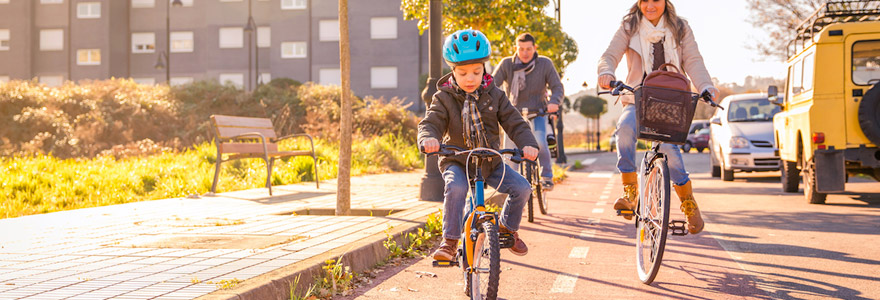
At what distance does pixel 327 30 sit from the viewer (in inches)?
2041

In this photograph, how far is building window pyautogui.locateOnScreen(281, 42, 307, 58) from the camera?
173ft

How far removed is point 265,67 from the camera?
53562mm

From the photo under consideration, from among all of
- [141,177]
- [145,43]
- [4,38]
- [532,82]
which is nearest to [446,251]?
[532,82]

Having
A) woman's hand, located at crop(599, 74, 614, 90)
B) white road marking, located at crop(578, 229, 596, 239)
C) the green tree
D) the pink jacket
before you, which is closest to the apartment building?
the green tree

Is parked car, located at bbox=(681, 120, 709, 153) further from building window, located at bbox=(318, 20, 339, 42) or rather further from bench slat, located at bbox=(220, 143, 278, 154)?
bench slat, located at bbox=(220, 143, 278, 154)

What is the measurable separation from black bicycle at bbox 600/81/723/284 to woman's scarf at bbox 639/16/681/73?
0.58 m

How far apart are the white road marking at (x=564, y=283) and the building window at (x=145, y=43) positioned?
173 feet

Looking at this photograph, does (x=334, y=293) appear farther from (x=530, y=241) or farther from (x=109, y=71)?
(x=109, y=71)

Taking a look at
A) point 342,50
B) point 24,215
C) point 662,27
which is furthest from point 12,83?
point 662,27

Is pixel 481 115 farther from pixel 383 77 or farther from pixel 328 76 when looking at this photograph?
pixel 328 76

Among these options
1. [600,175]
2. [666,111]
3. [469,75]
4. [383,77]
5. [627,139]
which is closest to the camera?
[469,75]

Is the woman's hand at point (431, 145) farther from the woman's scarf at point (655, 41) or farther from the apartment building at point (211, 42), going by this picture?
the apartment building at point (211, 42)

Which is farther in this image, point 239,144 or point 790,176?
point 790,176

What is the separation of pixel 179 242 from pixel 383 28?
149 feet
